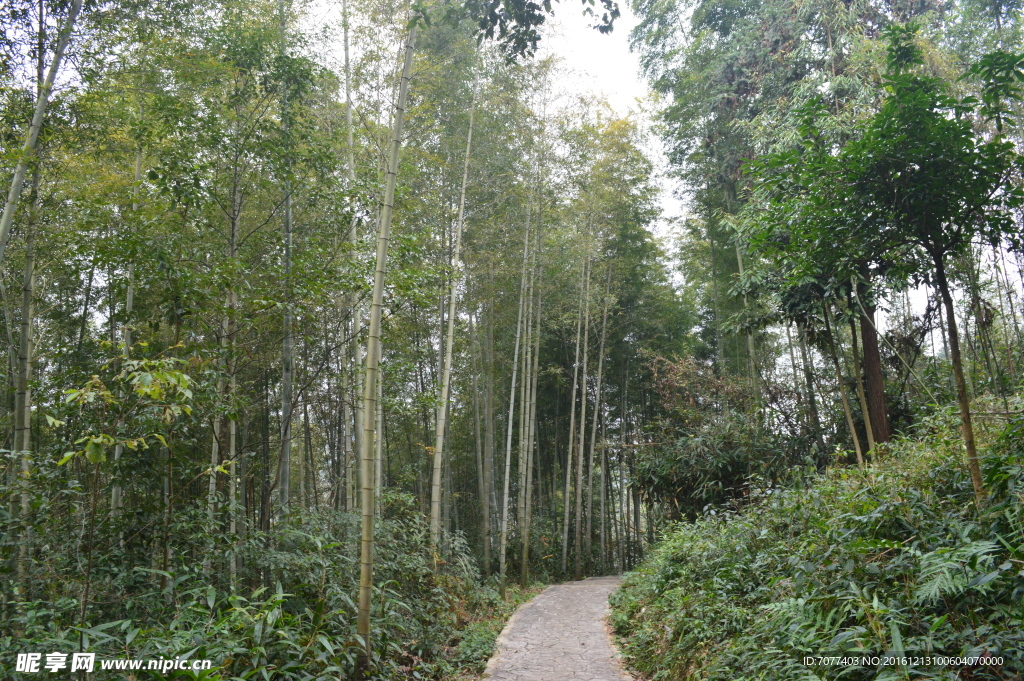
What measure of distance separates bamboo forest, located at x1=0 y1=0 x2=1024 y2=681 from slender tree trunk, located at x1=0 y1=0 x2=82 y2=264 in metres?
0.03

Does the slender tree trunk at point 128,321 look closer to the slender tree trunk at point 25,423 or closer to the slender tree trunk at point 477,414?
the slender tree trunk at point 25,423

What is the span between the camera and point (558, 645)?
5.00m

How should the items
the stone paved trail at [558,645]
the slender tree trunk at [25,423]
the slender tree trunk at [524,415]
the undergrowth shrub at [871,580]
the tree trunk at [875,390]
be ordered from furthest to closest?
the slender tree trunk at [524,415] < the tree trunk at [875,390] < the stone paved trail at [558,645] < the slender tree trunk at [25,423] < the undergrowth shrub at [871,580]

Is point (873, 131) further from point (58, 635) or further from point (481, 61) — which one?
point (481, 61)

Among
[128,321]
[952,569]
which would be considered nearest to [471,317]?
[128,321]

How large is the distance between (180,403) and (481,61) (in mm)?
6110

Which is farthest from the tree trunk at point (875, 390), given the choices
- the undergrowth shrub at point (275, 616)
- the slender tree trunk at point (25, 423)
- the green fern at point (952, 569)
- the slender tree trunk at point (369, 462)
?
Answer: the slender tree trunk at point (25, 423)

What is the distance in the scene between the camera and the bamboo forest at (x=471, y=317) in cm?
287

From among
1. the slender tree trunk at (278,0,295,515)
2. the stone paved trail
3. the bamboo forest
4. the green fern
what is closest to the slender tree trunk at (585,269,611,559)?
the bamboo forest

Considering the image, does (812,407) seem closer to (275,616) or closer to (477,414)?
(477,414)

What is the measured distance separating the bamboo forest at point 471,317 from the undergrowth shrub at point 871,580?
23 millimetres

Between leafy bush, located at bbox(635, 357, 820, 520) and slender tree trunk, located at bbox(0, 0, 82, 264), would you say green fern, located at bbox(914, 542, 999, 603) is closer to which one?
leafy bush, located at bbox(635, 357, 820, 520)

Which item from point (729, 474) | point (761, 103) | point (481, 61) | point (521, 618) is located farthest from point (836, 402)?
point (481, 61)

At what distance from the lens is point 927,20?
649 centimetres
